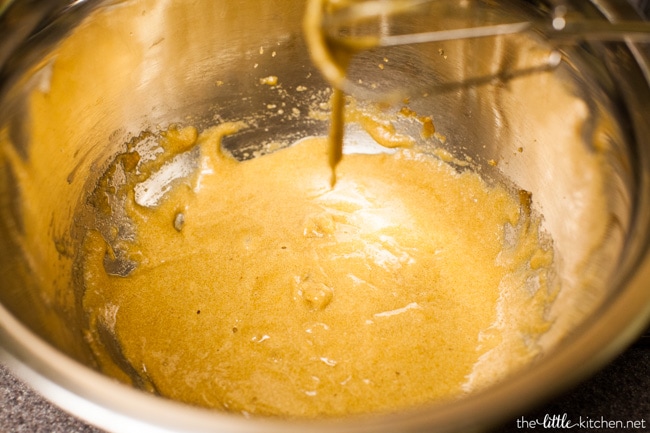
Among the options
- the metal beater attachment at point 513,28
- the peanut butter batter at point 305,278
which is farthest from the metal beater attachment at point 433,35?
the peanut butter batter at point 305,278

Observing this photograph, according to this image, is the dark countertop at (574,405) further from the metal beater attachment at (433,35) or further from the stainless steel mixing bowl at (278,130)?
the metal beater attachment at (433,35)

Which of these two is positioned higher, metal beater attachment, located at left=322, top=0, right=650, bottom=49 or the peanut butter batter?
metal beater attachment, located at left=322, top=0, right=650, bottom=49

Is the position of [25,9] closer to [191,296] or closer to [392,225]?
[191,296]

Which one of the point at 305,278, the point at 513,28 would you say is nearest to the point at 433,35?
the point at 513,28

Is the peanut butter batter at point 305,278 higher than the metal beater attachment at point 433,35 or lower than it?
lower

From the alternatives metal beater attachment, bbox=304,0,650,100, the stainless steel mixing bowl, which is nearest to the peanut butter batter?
the stainless steel mixing bowl

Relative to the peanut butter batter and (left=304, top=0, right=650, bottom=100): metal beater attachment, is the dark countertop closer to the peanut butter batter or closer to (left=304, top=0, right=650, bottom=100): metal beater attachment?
the peanut butter batter
